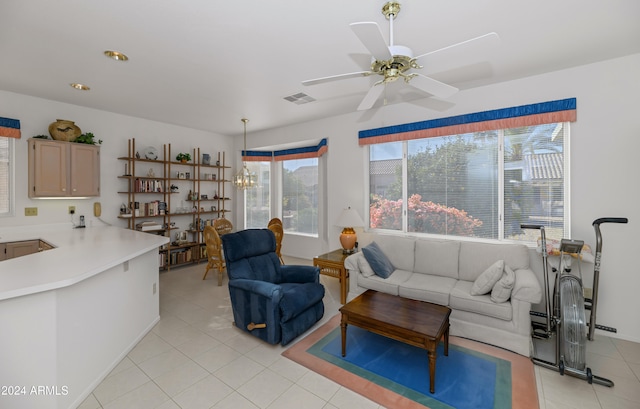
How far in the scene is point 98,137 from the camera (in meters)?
4.54

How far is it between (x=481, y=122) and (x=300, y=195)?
12.2ft

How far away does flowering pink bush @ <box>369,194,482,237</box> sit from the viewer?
3691 mm

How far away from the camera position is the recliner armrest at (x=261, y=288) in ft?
8.25

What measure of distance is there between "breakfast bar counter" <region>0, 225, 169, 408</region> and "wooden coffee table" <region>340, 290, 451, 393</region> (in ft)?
6.59

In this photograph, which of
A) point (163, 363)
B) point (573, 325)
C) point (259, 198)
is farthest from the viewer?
point (259, 198)

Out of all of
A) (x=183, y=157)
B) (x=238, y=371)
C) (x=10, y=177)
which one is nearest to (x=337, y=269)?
(x=238, y=371)

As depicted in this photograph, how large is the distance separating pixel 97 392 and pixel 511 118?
15.8ft

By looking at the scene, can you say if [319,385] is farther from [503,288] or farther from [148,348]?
[503,288]

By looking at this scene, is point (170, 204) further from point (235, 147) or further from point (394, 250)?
point (394, 250)

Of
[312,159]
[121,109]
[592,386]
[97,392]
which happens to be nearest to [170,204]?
[121,109]

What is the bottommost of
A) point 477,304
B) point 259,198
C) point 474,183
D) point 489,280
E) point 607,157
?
point 477,304

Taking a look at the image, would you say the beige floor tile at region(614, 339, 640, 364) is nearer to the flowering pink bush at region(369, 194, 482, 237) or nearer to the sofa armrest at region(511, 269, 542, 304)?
the sofa armrest at region(511, 269, 542, 304)

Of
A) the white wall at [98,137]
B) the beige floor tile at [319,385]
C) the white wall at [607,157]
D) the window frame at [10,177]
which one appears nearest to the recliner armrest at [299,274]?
the beige floor tile at [319,385]

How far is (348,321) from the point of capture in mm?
2467
